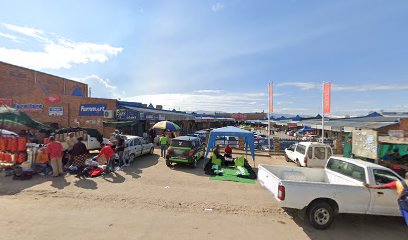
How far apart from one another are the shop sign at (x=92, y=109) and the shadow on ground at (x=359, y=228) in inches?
760

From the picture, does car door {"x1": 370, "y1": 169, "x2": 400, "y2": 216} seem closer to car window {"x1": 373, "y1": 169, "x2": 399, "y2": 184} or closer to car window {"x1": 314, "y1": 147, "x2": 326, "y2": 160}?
car window {"x1": 373, "y1": 169, "x2": 399, "y2": 184}

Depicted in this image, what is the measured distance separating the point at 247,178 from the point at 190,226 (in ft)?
20.0

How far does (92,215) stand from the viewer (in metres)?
6.64

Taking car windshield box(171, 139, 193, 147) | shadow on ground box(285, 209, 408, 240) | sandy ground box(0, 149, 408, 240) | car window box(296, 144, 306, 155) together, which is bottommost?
shadow on ground box(285, 209, 408, 240)

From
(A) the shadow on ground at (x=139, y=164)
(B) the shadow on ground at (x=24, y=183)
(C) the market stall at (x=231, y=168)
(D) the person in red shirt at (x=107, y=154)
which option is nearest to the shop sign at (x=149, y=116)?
(A) the shadow on ground at (x=139, y=164)

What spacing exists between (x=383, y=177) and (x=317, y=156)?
7405 mm

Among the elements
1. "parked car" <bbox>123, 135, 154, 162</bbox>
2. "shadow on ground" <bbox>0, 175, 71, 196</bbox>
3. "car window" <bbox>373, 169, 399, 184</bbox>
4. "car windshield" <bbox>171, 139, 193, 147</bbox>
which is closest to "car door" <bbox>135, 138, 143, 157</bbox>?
"parked car" <bbox>123, 135, 154, 162</bbox>

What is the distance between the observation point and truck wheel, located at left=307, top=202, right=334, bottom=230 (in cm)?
629

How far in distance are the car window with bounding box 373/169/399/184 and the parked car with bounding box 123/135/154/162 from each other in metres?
11.6

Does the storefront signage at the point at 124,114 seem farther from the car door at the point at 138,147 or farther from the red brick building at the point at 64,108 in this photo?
the car door at the point at 138,147

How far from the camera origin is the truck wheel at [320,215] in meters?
6.29

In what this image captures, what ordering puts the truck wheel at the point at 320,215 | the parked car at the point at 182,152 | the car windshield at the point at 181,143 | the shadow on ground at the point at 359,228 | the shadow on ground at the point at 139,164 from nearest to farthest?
the shadow on ground at the point at 359,228
the truck wheel at the point at 320,215
the shadow on ground at the point at 139,164
the parked car at the point at 182,152
the car windshield at the point at 181,143

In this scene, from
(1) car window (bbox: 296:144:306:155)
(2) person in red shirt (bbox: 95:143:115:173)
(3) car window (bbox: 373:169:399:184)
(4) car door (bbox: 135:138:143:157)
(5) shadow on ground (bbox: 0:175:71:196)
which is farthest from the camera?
(4) car door (bbox: 135:138:143:157)

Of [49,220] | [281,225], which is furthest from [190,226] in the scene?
[49,220]
